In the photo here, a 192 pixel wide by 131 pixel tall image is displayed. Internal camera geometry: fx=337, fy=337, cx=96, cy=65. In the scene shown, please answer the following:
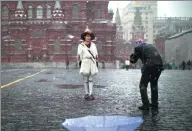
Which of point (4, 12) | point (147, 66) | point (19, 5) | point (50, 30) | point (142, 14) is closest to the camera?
point (147, 66)

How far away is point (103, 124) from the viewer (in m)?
4.33

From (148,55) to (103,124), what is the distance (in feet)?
11.2

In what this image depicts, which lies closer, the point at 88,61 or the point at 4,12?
the point at 88,61

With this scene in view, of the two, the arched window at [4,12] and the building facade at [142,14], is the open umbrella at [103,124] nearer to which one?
the arched window at [4,12]

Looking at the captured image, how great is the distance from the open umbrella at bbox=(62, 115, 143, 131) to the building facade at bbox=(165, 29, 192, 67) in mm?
51102

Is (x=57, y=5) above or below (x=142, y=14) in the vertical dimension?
below

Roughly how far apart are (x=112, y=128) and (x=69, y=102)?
472 cm

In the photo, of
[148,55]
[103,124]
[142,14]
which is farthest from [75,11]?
[142,14]

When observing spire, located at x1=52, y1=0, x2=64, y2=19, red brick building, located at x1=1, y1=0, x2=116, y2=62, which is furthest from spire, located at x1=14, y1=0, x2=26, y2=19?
spire, located at x1=52, y1=0, x2=64, y2=19

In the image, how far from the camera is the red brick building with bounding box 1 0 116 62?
174ft

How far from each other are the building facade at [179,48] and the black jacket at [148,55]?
4787 cm

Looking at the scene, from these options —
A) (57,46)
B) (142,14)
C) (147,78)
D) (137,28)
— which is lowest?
(147,78)

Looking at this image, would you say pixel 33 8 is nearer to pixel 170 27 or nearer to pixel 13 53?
pixel 13 53

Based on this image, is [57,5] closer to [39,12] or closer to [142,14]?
[39,12]
